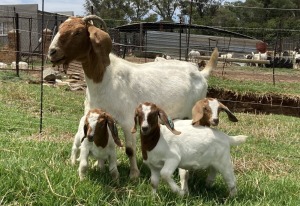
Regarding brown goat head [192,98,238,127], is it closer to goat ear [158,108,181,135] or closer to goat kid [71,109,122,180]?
goat ear [158,108,181,135]

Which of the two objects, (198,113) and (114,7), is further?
(114,7)

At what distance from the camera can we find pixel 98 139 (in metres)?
4.49

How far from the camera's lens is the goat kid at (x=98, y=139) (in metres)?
4.29

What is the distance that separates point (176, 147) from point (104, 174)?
0.89m

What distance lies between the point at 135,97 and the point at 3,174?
5.83 feet

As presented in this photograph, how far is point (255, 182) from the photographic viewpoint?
498 cm

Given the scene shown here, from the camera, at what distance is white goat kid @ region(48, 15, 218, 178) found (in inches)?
189

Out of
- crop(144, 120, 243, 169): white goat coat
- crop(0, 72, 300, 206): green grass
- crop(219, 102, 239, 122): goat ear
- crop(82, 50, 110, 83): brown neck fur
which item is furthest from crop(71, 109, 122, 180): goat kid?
crop(219, 102, 239, 122): goat ear

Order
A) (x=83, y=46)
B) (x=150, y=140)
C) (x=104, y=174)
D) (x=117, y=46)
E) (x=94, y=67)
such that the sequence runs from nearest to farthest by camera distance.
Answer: (x=150, y=140) → (x=104, y=174) → (x=83, y=46) → (x=94, y=67) → (x=117, y=46)

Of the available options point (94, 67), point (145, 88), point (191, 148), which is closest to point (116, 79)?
point (94, 67)

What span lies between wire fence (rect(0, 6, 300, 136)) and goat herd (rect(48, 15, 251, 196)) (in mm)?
2121

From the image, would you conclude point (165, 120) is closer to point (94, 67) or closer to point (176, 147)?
point (176, 147)

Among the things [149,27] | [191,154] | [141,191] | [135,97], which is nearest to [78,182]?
[141,191]

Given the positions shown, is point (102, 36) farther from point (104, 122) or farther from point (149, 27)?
point (149, 27)
